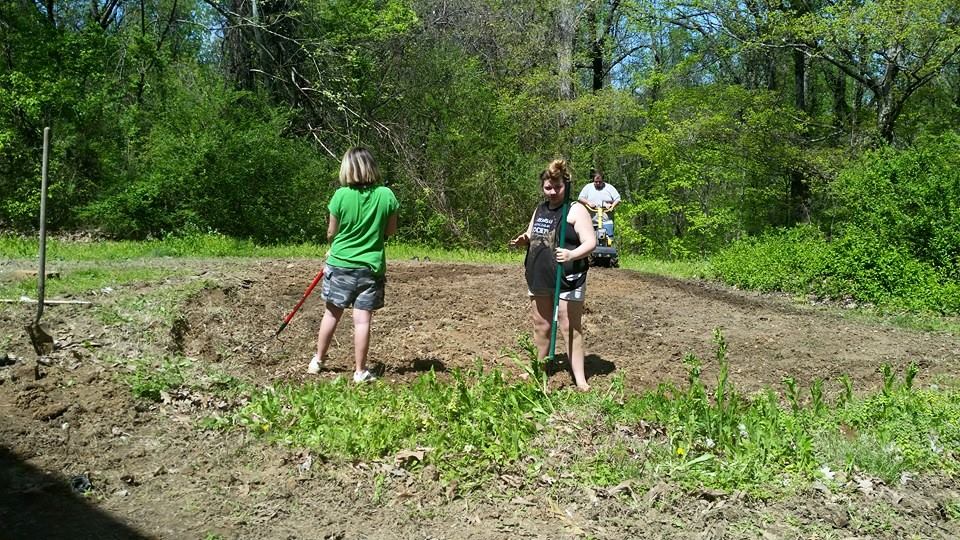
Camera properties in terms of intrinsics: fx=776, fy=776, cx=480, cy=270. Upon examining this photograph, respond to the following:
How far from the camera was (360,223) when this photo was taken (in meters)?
5.87

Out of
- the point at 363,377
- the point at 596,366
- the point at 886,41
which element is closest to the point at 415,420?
the point at 363,377

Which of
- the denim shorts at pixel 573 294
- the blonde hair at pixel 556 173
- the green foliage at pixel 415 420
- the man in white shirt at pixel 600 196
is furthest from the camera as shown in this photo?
the man in white shirt at pixel 600 196

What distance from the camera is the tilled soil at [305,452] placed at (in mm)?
3859

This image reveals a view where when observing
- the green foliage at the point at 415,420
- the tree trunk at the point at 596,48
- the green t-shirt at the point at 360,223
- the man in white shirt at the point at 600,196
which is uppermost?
→ the tree trunk at the point at 596,48

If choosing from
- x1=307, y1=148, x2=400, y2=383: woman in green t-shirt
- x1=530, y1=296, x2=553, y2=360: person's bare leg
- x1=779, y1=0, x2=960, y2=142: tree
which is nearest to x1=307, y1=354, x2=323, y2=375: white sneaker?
x1=307, y1=148, x2=400, y2=383: woman in green t-shirt

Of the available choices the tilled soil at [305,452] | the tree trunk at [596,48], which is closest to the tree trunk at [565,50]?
the tree trunk at [596,48]

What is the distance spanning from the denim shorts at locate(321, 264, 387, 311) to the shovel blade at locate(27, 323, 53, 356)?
2028 millimetres

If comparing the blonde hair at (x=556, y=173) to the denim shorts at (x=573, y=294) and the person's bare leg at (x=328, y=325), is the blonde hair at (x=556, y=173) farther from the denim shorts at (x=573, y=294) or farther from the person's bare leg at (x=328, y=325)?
the person's bare leg at (x=328, y=325)

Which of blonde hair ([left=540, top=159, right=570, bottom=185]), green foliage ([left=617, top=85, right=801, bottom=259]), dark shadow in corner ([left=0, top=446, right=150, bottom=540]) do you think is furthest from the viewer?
green foliage ([left=617, top=85, right=801, bottom=259])

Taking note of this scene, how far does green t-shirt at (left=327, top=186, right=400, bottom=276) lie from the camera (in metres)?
5.86

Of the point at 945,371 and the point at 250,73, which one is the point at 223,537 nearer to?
the point at 945,371

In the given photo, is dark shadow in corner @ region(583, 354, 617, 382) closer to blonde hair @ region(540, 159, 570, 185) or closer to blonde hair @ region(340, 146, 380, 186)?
blonde hair @ region(540, 159, 570, 185)

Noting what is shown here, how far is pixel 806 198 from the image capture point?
2334 cm

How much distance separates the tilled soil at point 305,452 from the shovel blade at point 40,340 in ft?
0.35
